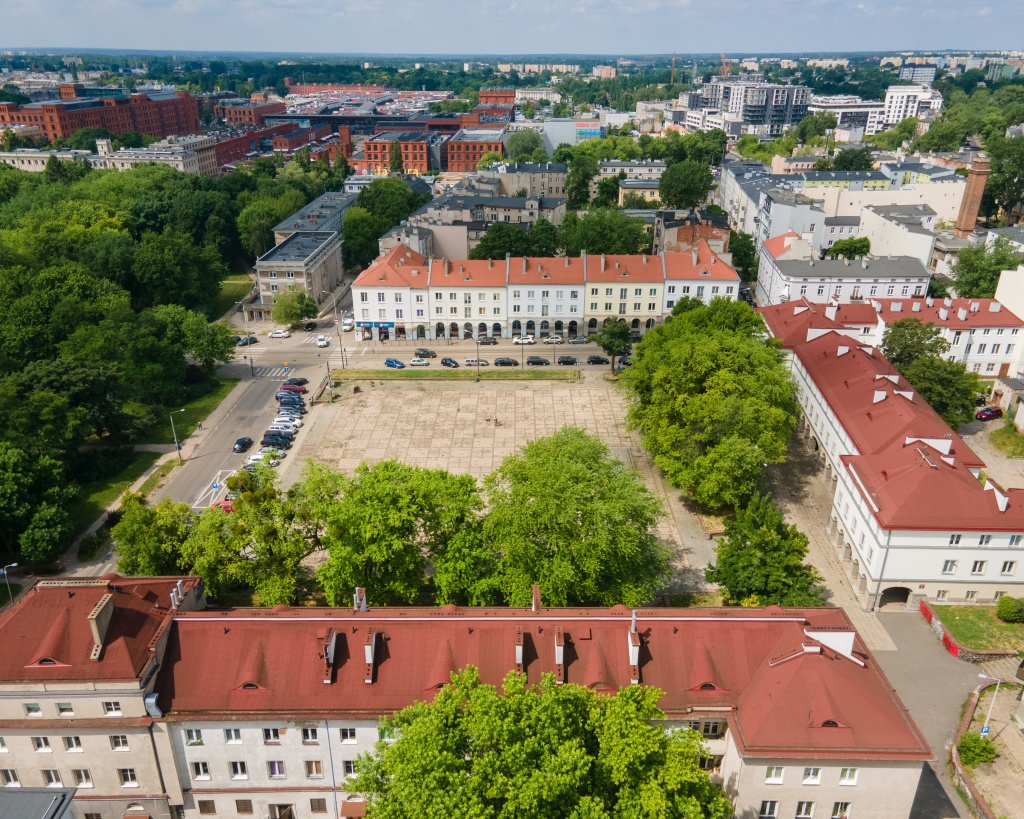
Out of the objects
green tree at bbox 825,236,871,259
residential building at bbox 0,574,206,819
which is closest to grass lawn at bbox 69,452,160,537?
residential building at bbox 0,574,206,819

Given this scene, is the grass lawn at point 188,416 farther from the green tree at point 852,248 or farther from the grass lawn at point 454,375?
the green tree at point 852,248

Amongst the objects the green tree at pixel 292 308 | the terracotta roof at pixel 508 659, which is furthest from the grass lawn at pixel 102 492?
the green tree at pixel 292 308

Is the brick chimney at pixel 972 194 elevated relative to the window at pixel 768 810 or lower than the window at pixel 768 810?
elevated

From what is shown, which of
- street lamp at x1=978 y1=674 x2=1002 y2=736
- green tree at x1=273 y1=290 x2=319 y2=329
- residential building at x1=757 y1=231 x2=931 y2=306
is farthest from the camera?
green tree at x1=273 y1=290 x2=319 y2=329

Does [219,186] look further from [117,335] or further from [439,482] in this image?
[439,482]

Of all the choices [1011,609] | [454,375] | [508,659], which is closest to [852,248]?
[454,375]

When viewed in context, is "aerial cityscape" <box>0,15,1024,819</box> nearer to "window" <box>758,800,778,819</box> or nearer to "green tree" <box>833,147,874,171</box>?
"window" <box>758,800,778,819</box>
